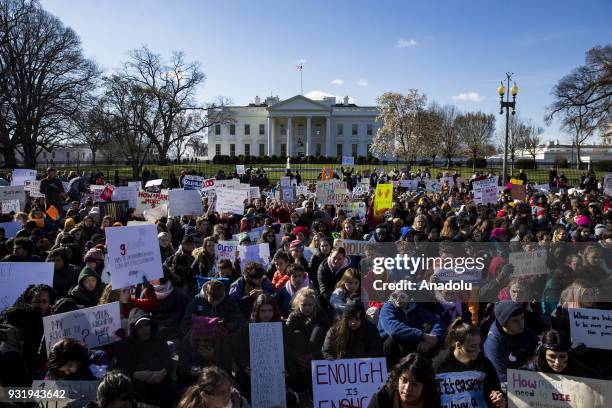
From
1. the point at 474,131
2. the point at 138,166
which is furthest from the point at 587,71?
the point at 138,166

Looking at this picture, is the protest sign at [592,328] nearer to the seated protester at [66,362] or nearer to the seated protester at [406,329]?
the seated protester at [406,329]

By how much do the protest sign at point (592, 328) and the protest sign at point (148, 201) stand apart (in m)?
10.8

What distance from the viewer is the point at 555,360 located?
13.1ft

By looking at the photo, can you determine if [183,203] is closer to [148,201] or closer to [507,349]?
[148,201]

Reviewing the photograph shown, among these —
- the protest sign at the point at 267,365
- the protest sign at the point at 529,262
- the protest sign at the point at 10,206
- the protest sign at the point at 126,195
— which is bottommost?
the protest sign at the point at 267,365

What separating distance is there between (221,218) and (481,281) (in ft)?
23.7

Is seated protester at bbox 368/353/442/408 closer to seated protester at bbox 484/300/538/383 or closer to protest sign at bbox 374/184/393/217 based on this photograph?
seated protester at bbox 484/300/538/383

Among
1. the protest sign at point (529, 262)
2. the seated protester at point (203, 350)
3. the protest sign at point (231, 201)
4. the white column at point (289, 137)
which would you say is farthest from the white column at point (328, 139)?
the seated protester at point (203, 350)

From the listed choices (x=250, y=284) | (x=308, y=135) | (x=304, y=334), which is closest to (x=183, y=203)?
(x=250, y=284)

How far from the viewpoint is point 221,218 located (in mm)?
12211

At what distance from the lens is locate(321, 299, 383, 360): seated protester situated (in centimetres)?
469

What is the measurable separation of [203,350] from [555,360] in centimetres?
317

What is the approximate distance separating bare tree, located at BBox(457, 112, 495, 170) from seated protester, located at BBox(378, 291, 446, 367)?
64467 mm

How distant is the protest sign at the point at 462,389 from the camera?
13.0 ft
